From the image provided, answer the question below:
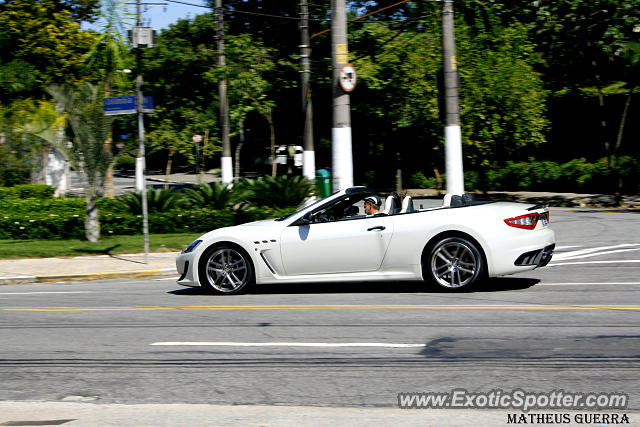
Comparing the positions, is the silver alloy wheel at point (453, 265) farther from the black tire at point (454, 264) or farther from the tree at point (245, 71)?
the tree at point (245, 71)

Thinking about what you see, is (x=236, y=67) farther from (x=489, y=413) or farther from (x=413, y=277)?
(x=489, y=413)

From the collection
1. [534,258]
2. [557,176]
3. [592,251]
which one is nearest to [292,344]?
[534,258]

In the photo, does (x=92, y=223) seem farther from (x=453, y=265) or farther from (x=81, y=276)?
(x=453, y=265)

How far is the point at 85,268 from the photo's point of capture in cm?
1582

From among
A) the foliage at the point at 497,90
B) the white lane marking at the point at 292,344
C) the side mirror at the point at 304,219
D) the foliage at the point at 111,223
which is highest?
the foliage at the point at 497,90

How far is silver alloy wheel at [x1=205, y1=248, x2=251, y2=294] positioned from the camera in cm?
1135

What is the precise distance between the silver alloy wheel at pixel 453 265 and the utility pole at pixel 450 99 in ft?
29.4

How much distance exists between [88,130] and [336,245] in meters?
10.1

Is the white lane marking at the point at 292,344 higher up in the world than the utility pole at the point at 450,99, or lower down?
lower down

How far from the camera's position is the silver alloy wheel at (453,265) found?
10492mm

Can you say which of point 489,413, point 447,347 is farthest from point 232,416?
point 447,347

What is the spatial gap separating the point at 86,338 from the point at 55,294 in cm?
Result: 442

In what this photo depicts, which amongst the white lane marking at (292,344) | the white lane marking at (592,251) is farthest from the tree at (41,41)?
the white lane marking at (292,344)

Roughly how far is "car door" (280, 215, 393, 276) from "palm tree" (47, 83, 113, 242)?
9377 millimetres
